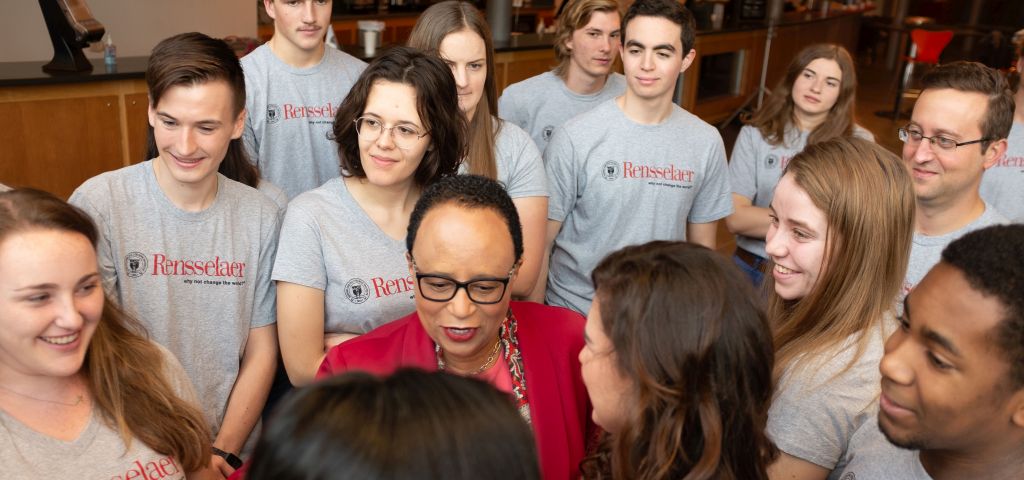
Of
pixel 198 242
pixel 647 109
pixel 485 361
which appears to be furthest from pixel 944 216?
pixel 198 242

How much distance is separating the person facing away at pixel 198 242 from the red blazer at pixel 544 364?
0.40 metres

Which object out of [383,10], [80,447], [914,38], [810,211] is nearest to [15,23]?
[383,10]

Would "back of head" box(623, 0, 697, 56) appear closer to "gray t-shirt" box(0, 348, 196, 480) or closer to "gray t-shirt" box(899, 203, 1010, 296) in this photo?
"gray t-shirt" box(899, 203, 1010, 296)

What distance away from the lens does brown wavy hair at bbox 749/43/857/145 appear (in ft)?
11.3

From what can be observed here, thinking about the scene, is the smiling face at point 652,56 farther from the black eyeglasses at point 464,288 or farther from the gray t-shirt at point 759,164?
the black eyeglasses at point 464,288

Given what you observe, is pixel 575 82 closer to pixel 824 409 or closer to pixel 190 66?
pixel 190 66

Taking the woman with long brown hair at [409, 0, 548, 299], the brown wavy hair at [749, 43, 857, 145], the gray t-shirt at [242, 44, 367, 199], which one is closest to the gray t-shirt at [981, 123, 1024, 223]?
Result: the brown wavy hair at [749, 43, 857, 145]

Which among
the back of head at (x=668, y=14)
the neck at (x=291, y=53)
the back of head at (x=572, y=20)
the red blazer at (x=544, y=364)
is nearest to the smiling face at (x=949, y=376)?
the red blazer at (x=544, y=364)

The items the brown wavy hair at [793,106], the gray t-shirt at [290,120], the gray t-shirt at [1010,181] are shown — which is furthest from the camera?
the brown wavy hair at [793,106]

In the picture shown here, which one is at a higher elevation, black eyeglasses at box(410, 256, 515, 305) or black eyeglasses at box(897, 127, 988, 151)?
black eyeglasses at box(897, 127, 988, 151)

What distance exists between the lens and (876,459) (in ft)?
4.55

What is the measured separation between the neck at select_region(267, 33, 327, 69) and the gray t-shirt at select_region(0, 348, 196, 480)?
1.68 m

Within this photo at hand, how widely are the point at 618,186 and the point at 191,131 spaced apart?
135 cm

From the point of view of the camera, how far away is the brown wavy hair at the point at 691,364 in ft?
3.89
